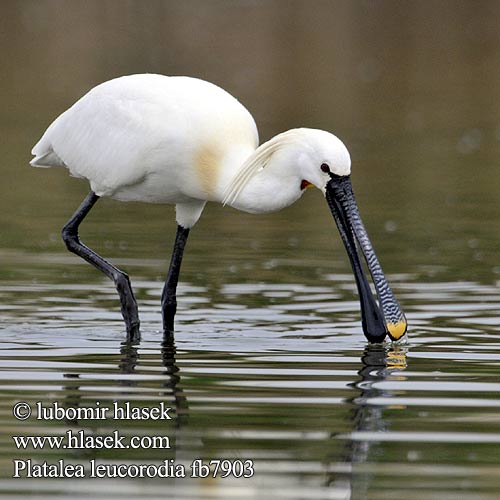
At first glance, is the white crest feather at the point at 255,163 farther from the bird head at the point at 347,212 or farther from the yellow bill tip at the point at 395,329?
the yellow bill tip at the point at 395,329

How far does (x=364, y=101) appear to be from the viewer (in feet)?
109

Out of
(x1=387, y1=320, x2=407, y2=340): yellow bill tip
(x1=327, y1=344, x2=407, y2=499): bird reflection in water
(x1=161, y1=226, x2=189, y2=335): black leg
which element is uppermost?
(x1=327, y1=344, x2=407, y2=499): bird reflection in water

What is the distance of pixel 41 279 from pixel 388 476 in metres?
6.72

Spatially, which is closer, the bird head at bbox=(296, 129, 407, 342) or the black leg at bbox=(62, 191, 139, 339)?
the bird head at bbox=(296, 129, 407, 342)

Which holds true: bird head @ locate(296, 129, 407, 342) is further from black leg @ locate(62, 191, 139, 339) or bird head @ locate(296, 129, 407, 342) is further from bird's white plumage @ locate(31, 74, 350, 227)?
black leg @ locate(62, 191, 139, 339)

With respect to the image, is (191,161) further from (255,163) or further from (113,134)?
(113,134)

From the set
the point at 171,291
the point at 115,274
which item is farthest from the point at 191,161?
the point at 171,291

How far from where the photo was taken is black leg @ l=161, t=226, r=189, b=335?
12.3 meters

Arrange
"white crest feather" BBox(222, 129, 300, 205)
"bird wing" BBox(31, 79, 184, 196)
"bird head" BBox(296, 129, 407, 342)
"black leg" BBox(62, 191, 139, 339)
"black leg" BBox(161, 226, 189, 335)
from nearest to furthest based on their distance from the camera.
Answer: "bird head" BBox(296, 129, 407, 342)
"white crest feather" BBox(222, 129, 300, 205)
"bird wing" BBox(31, 79, 184, 196)
"black leg" BBox(62, 191, 139, 339)
"black leg" BBox(161, 226, 189, 335)

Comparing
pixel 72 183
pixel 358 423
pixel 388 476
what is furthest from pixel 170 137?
pixel 72 183

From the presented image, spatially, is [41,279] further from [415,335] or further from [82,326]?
[415,335]

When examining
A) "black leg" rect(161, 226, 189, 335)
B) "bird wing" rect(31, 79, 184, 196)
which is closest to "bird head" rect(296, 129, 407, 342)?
"bird wing" rect(31, 79, 184, 196)

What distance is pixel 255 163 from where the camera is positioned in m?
11.5

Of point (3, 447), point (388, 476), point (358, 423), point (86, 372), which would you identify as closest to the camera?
point (388, 476)
